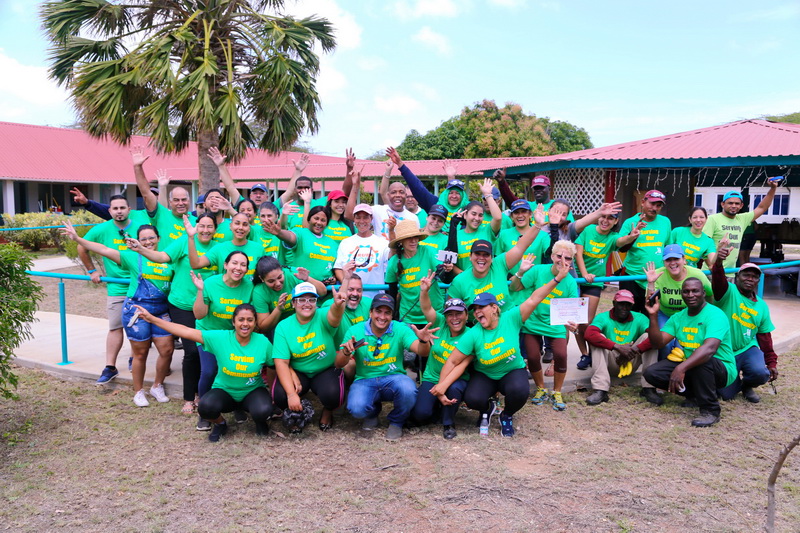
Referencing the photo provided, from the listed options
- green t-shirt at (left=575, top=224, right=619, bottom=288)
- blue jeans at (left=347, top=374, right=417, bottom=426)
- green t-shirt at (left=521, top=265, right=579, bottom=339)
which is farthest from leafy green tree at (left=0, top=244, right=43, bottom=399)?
green t-shirt at (left=575, top=224, right=619, bottom=288)

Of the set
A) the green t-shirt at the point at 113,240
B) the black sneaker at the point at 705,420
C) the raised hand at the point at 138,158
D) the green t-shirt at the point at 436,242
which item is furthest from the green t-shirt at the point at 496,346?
the raised hand at the point at 138,158

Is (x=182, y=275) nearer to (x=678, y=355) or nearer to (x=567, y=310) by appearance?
(x=567, y=310)

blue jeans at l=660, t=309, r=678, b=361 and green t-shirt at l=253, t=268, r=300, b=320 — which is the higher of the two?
green t-shirt at l=253, t=268, r=300, b=320

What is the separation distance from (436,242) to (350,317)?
3.71ft

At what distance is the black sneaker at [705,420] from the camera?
4.86 metres

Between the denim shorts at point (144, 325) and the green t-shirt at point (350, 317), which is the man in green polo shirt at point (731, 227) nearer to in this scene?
the green t-shirt at point (350, 317)

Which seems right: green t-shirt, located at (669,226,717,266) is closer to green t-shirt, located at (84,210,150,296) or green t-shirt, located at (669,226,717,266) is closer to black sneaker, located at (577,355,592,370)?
black sneaker, located at (577,355,592,370)

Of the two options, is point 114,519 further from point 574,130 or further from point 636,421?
point 574,130

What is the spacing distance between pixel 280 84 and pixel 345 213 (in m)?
6.90

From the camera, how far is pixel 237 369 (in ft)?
14.8

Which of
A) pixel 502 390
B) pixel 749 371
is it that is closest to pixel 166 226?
pixel 502 390

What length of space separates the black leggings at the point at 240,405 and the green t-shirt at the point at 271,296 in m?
0.72

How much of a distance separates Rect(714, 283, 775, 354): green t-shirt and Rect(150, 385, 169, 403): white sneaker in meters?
4.94

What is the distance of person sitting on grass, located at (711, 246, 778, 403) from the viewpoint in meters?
5.38
